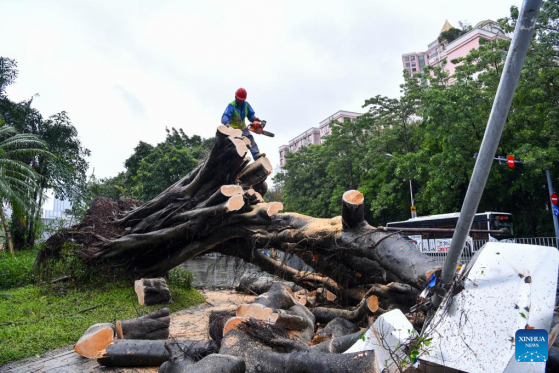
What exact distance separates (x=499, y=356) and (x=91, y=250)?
24.8ft

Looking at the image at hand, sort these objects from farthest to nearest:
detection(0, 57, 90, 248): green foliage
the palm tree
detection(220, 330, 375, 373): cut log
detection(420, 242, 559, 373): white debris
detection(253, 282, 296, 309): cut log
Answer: detection(0, 57, 90, 248): green foliage, the palm tree, detection(253, 282, 296, 309): cut log, detection(220, 330, 375, 373): cut log, detection(420, 242, 559, 373): white debris

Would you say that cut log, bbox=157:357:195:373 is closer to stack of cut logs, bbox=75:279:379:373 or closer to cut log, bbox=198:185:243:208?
stack of cut logs, bbox=75:279:379:373

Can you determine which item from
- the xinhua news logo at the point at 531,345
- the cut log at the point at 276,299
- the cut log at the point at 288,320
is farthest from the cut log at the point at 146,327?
the xinhua news logo at the point at 531,345

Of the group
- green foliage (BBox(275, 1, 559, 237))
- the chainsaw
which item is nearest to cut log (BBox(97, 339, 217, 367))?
the chainsaw

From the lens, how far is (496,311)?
2648 millimetres

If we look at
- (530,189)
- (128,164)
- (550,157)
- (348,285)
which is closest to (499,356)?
(348,285)

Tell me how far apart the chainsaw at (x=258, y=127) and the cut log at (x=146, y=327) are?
3860mm

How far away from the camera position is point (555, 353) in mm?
2895

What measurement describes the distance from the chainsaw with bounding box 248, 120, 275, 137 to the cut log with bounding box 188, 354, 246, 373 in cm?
501

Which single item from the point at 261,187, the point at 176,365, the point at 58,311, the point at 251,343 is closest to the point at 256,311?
the point at 251,343

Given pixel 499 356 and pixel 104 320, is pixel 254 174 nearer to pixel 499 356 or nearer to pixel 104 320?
pixel 104 320

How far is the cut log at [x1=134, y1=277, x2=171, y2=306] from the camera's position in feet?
22.5

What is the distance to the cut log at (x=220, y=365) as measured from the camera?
108 inches

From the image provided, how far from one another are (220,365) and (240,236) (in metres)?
3.90
